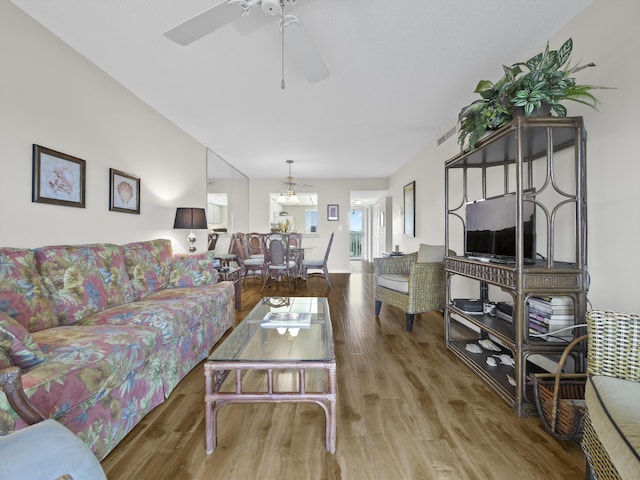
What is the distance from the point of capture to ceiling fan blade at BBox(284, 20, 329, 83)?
164 cm

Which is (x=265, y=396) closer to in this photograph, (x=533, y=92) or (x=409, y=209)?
(x=533, y=92)

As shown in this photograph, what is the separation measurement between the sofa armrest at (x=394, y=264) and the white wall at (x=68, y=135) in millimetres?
2607

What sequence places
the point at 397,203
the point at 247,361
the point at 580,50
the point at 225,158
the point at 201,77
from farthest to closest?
the point at 397,203, the point at 225,158, the point at 201,77, the point at 580,50, the point at 247,361

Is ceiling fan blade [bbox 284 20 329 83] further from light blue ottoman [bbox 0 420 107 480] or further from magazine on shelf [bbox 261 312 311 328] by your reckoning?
light blue ottoman [bbox 0 420 107 480]

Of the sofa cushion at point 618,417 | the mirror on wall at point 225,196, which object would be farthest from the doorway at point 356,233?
the sofa cushion at point 618,417

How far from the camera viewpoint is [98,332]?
61.0 inches

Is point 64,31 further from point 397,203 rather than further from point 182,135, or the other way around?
point 397,203

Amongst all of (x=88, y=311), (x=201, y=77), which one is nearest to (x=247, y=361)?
(x=88, y=311)

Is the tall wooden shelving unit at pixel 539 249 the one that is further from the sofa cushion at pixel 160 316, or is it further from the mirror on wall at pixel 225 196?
the mirror on wall at pixel 225 196

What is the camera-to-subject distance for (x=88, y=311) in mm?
1921

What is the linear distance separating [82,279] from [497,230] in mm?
2805

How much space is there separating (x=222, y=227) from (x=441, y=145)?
13.2 feet

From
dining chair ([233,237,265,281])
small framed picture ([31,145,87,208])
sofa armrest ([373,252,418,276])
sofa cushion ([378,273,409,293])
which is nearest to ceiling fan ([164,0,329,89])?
small framed picture ([31,145,87,208])

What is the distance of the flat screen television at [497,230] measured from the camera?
5.74ft
